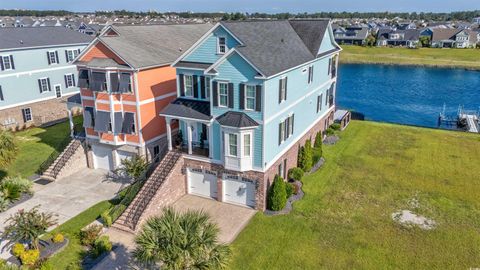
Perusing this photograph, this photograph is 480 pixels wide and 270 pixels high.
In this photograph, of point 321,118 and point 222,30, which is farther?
point 321,118

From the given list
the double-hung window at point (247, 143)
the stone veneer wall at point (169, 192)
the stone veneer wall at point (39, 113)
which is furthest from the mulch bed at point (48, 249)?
the stone veneer wall at point (39, 113)

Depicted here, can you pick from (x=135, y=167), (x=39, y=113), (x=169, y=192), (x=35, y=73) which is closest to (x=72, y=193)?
(x=135, y=167)

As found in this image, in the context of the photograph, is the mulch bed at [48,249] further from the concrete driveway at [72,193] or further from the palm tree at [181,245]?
the palm tree at [181,245]

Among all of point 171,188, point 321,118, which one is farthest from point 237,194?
point 321,118

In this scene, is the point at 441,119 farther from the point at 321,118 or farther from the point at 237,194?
the point at 237,194

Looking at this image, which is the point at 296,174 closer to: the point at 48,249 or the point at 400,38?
the point at 48,249

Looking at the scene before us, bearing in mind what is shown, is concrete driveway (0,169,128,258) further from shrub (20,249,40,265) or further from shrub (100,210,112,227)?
shrub (20,249,40,265)

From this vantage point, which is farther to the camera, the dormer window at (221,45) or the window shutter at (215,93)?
the dormer window at (221,45)
